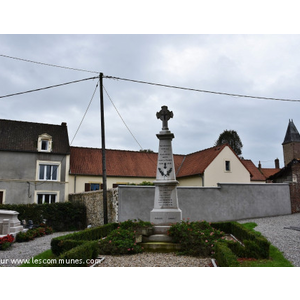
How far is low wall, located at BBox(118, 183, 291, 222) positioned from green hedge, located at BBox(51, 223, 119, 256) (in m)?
3.06

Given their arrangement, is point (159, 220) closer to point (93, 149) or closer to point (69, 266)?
point (69, 266)

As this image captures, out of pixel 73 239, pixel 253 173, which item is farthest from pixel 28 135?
pixel 253 173

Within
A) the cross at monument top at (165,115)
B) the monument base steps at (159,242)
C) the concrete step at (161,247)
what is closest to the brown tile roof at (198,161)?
the cross at monument top at (165,115)

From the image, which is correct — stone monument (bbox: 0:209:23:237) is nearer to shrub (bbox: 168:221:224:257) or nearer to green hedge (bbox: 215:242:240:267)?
shrub (bbox: 168:221:224:257)

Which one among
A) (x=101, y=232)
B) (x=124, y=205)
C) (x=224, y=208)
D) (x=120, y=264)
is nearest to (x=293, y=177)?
(x=224, y=208)

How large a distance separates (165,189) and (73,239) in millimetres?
3585

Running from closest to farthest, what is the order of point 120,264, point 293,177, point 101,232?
1. point 120,264
2. point 101,232
3. point 293,177

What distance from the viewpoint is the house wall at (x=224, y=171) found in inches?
1019

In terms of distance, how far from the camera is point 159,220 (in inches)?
400

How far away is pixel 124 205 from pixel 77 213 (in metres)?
7.22

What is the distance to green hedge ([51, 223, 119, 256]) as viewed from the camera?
785cm

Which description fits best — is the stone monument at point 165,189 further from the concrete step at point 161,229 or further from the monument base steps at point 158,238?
the monument base steps at point 158,238

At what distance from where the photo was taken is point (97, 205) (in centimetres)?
1844

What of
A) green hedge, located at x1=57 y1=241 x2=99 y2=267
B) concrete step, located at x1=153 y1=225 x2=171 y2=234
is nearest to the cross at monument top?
concrete step, located at x1=153 y1=225 x2=171 y2=234
